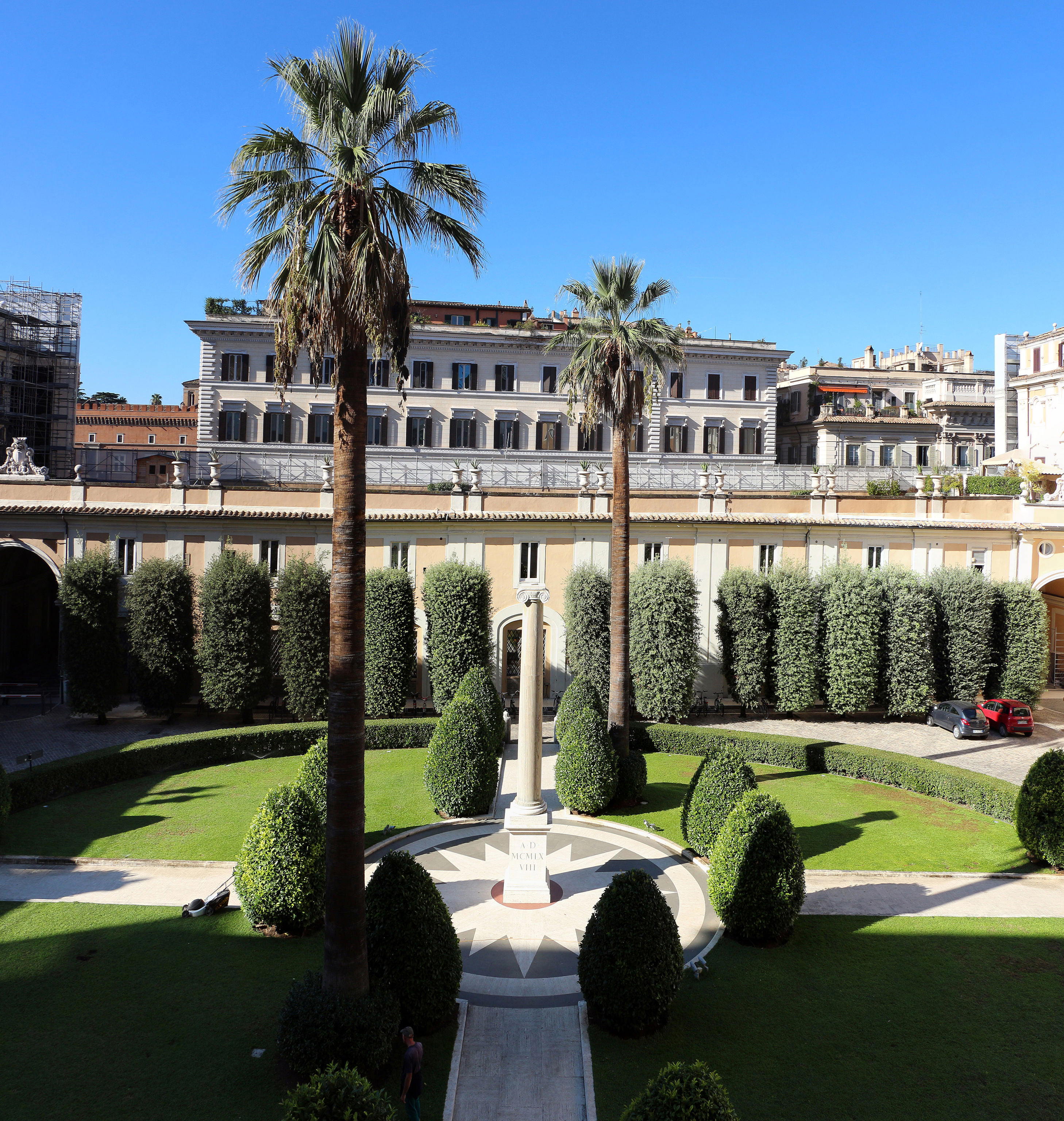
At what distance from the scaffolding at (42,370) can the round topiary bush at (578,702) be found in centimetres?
3822

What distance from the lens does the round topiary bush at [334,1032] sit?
10328 millimetres

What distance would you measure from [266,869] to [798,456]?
170 feet

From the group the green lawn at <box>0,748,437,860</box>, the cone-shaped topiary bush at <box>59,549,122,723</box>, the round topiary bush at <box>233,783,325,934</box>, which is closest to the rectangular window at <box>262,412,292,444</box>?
the cone-shaped topiary bush at <box>59,549,122,723</box>

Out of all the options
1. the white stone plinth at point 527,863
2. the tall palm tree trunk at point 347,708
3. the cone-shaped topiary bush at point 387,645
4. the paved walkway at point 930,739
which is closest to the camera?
the tall palm tree trunk at point 347,708

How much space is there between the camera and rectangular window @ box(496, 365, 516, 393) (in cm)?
4959

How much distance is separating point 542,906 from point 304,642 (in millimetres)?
16484

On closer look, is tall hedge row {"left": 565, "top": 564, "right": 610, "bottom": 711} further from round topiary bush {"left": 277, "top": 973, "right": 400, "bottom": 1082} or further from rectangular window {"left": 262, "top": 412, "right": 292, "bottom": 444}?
rectangular window {"left": 262, "top": 412, "right": 292, "bottom": 444}

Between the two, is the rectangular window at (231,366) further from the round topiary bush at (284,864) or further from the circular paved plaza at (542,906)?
the round topiary bush at (284,864)

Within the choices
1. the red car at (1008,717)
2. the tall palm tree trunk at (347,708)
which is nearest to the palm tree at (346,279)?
the tall palm tree trunk at (347,708)

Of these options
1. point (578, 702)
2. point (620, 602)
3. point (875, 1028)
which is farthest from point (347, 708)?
point (620, 602)

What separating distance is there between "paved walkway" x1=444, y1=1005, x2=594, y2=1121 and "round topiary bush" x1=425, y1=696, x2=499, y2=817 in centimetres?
807

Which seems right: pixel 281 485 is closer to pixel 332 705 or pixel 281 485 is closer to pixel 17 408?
pixel 17 408

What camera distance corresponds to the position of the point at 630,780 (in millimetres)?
22375

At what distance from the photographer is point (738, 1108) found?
33.7 ft
